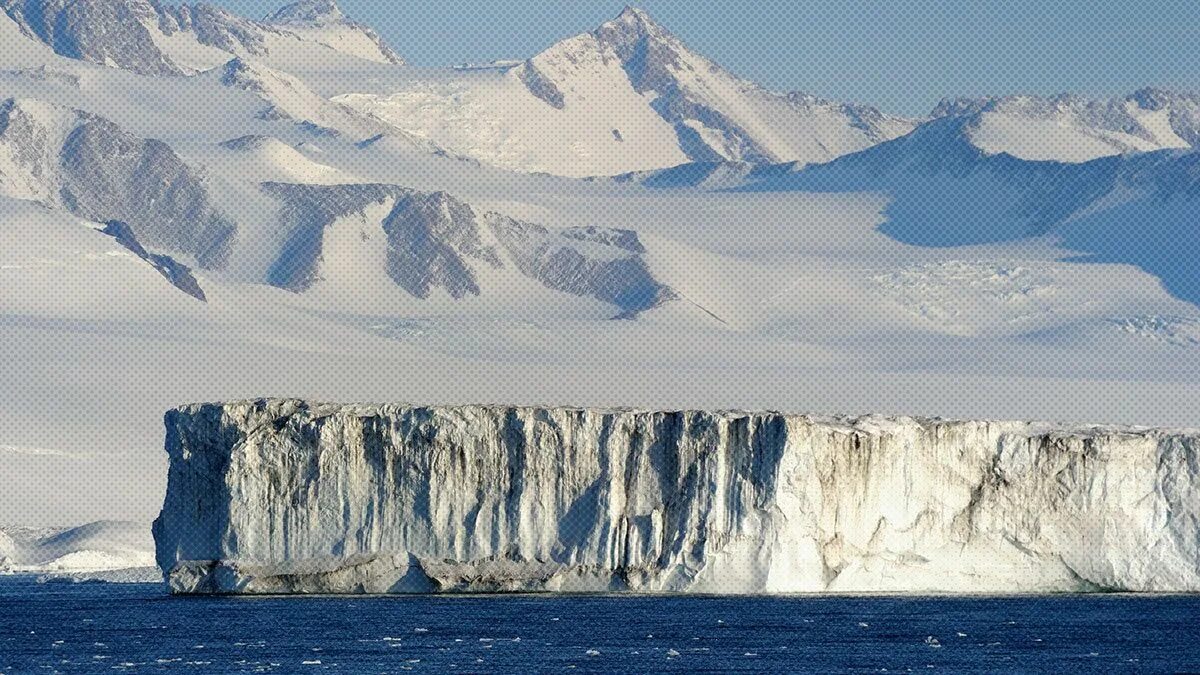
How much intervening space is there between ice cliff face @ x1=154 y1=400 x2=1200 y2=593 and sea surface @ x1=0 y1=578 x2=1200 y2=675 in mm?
1116

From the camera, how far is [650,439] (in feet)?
246

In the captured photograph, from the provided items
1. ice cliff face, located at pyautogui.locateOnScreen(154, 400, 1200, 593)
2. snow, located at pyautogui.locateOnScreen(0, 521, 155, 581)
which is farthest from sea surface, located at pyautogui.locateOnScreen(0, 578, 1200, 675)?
snow, located at pyautogui.locateOnScreen(0, 521, 155, 581)

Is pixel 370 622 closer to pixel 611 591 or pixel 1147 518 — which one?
pixel 611 591

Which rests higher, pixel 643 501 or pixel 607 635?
pixel 643 501

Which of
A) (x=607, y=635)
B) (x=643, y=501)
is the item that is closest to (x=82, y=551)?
(x=643, y=501)

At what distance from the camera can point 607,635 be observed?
225 ft

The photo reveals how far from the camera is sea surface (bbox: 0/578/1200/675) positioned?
2463 inches

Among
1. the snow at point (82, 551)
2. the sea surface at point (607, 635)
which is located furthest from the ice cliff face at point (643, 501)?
the snow at point (82, 551)

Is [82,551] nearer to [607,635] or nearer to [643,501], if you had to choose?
[643,501]

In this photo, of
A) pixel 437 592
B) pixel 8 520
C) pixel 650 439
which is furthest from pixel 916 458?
pixel 8 520

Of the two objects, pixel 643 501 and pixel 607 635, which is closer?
pixel 607 635

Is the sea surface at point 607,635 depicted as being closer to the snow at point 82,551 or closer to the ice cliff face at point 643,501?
the ice cliff face at point 643,501

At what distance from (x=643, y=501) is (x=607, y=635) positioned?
651 cm

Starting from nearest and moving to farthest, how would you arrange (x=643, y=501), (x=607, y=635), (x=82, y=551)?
(x=607, y=635) → (x=643, y=501) → (x=82, y=551)
